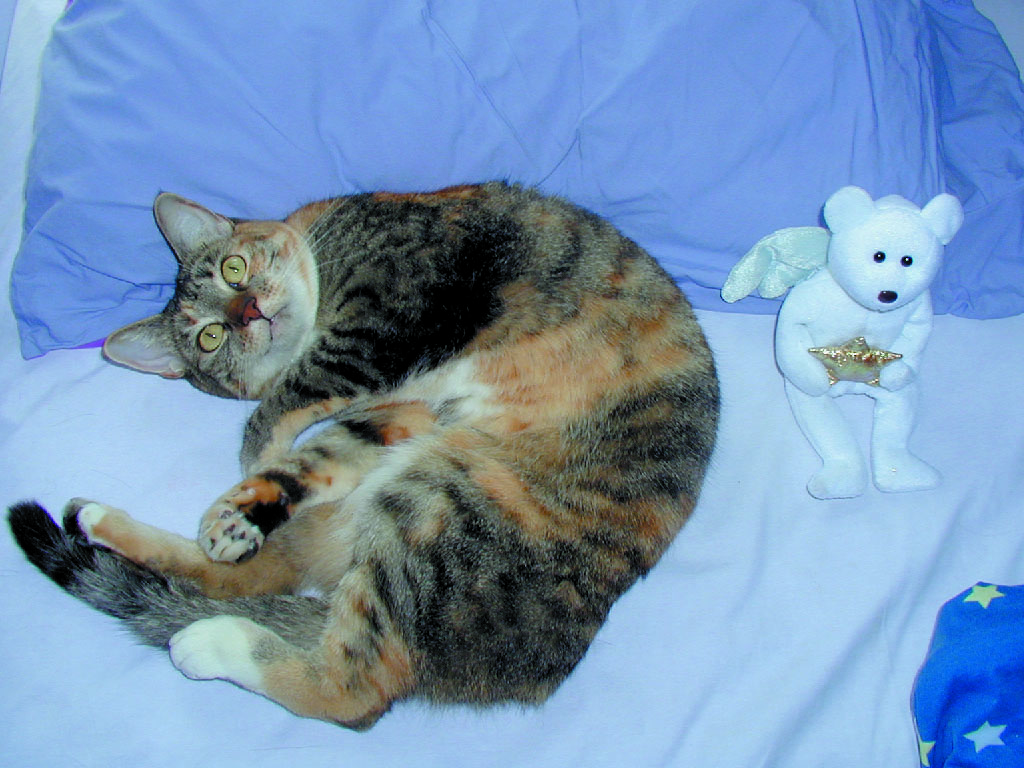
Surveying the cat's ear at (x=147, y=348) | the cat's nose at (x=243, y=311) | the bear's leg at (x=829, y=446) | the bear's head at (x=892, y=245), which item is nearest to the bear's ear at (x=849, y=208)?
the bear's head at (x=892, y=245)

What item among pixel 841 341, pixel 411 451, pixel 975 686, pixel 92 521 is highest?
pixel 92 521

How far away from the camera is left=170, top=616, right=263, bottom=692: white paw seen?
1377 millimetres

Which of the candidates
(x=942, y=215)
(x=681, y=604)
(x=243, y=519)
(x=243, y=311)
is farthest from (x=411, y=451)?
(x=942, y=215)

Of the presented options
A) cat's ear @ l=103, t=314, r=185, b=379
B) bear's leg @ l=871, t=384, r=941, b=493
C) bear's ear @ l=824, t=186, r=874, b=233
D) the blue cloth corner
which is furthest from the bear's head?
cat's ear @ l=103, t=314, r=185, b=379

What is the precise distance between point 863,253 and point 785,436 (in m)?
0.49

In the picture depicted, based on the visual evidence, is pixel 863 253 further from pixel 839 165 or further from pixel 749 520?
pixel 749 520

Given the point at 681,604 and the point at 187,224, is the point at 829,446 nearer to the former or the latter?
the point at 681,604

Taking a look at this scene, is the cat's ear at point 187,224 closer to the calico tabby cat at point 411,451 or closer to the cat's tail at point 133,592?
the calico tabby cat at point 411,451

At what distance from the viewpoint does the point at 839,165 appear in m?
1.80

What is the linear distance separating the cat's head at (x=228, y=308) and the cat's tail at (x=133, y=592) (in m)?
0.42

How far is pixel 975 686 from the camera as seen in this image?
4.61ft

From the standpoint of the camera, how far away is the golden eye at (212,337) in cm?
173

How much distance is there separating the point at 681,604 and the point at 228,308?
3.83 ft

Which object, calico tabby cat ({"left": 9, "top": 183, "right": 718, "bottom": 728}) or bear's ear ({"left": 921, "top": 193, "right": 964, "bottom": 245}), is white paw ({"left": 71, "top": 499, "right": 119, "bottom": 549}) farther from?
bear's ear ({"left": 921, "top": 193, "right": 964, "bottom": 245})
